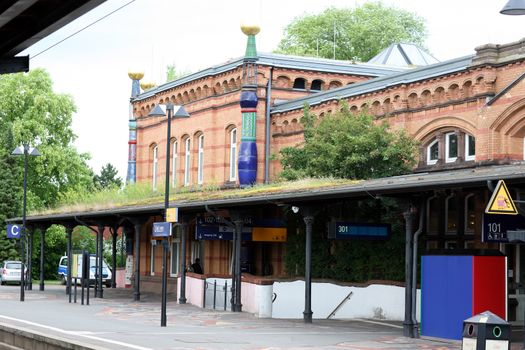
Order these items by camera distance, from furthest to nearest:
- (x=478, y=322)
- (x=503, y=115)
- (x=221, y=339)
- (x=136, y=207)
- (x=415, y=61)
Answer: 1. (x=415, y=61)
2. (x=136, y=207)
3. (x=503, y=115)
4. (x=221, y=339)
5. (x=478, y=322)

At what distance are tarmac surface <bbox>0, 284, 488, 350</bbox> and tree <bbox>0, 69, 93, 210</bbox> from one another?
3454 centimetres

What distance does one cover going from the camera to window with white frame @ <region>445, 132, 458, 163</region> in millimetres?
30484

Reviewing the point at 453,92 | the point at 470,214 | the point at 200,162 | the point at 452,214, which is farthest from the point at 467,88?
the point at 200,162

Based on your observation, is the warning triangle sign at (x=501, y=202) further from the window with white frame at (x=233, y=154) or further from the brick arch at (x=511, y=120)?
the window with white frame at (x=233, y=154)

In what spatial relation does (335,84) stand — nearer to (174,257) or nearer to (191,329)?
(174,257)

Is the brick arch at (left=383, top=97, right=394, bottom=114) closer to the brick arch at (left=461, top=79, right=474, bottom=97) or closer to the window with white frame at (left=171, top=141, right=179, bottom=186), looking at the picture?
the brick arch at (left=461, top=79, right=474, bottom=97)

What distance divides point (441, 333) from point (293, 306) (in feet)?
27.7

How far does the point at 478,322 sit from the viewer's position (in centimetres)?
1143

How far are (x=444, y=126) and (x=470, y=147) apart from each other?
1.20 m

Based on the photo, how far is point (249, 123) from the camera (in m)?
39.3

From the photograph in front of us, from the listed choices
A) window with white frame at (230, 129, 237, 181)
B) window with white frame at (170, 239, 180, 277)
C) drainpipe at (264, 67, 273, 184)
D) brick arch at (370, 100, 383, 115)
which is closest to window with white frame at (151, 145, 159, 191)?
window with white frame at (170, 239, 180, 277)

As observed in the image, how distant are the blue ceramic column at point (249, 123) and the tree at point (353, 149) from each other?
16.4ft

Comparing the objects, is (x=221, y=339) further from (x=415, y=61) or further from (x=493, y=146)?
(x=415, y=61)

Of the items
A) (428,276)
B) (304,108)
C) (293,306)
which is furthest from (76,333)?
(304,108)
